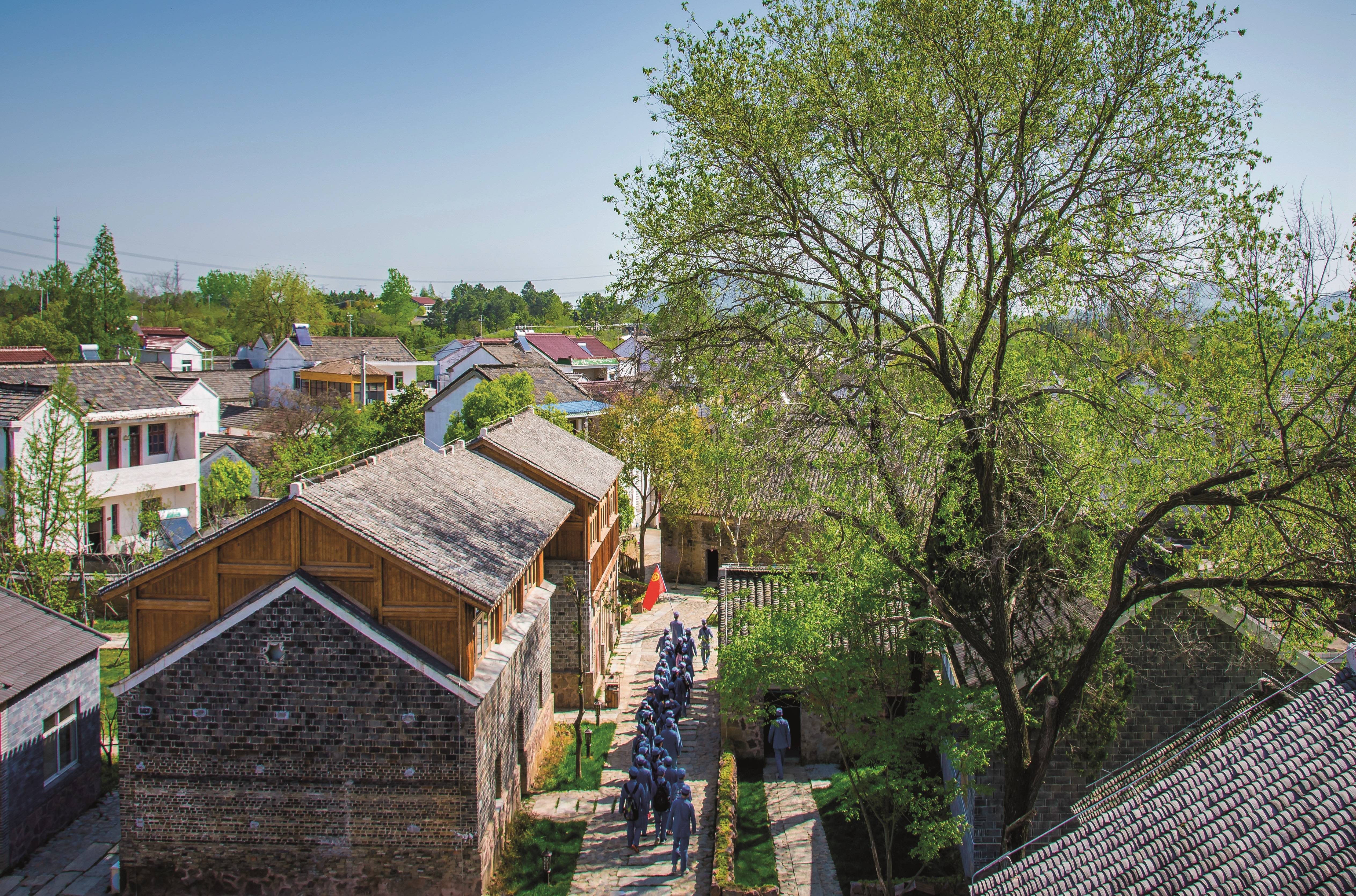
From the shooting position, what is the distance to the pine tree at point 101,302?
66188mm

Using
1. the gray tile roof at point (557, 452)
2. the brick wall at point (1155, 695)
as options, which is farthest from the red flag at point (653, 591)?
the brick wall at point (1155, 695)

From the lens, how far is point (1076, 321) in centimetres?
1374

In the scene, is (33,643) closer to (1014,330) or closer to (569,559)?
(569,559)

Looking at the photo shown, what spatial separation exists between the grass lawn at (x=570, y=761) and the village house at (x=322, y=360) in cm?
3754

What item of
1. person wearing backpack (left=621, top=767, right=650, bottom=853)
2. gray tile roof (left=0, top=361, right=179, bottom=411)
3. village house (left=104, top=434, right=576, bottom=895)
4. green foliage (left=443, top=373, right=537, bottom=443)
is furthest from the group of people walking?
gray tile roof (left=0, top=361, right=179, bottom=411)

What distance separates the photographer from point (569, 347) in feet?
227

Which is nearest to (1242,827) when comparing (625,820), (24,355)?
(625,820)

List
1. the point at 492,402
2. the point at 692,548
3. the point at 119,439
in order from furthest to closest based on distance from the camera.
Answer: the point at 492,402 < the point at 692,548 < the point at 119,439

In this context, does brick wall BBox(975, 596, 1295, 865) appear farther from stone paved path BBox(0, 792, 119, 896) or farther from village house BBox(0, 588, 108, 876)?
village house BBox(0, 588, 108, 876)

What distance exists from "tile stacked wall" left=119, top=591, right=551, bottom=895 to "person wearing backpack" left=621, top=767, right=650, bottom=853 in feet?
10.0

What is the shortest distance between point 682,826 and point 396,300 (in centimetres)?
11400

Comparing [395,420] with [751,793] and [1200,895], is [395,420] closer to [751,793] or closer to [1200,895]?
[751,793]

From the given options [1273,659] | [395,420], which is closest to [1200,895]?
[1273,659]

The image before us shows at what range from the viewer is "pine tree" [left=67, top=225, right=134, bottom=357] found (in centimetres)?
6619
